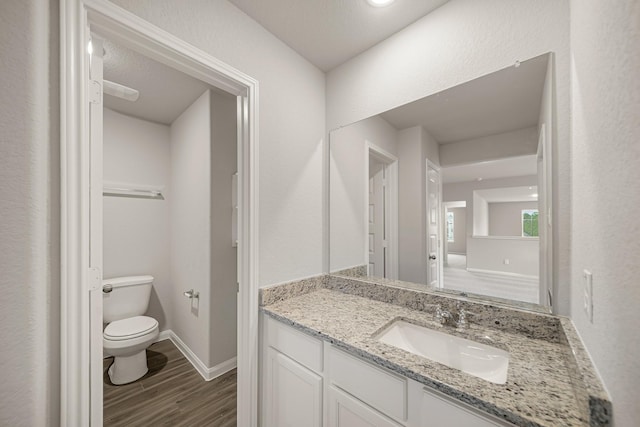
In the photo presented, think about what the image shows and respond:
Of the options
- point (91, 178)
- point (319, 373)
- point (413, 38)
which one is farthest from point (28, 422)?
point (413, 38)

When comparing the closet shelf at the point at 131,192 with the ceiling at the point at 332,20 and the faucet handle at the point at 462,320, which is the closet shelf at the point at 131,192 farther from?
the faucet handle at the point at 462,320

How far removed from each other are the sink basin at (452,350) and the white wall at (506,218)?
0.52 meters

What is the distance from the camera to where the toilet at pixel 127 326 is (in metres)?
1.96

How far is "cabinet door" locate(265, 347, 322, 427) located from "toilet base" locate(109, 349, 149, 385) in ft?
4.62

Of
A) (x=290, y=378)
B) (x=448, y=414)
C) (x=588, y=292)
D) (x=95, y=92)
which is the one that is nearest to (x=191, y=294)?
(x=290, y=378)

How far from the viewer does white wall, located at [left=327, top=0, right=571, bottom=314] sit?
0.97 meters

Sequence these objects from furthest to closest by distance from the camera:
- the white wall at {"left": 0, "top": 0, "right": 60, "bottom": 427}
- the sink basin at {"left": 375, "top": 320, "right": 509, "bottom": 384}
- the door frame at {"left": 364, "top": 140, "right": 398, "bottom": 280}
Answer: the door frame at {"left": 364, "top": 140, "right": 398, "bottom": 280}, the sink basin at {"left": 375, "top": 320, "right": 509, "bottom": 384}, the white wall at {"left": 0, "top": 0, "right": 60, "bottom": 427}

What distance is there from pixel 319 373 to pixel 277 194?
977 millimetres

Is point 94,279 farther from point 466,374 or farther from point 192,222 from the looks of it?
point 192,222

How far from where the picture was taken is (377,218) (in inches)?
66.6

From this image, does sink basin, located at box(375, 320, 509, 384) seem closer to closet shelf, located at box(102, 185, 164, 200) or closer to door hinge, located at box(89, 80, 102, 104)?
door hinge, located at box(89, 80, 102, 104)

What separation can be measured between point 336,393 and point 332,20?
6.18ft

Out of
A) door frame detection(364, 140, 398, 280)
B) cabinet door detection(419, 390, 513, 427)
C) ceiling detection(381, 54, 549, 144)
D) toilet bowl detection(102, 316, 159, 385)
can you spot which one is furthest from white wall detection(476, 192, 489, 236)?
toilet bowl detection(102, 316, 159, 385)

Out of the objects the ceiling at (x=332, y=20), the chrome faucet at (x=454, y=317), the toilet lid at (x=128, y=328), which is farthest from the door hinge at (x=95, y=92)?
the toilet lid at (x=128, y=328)
